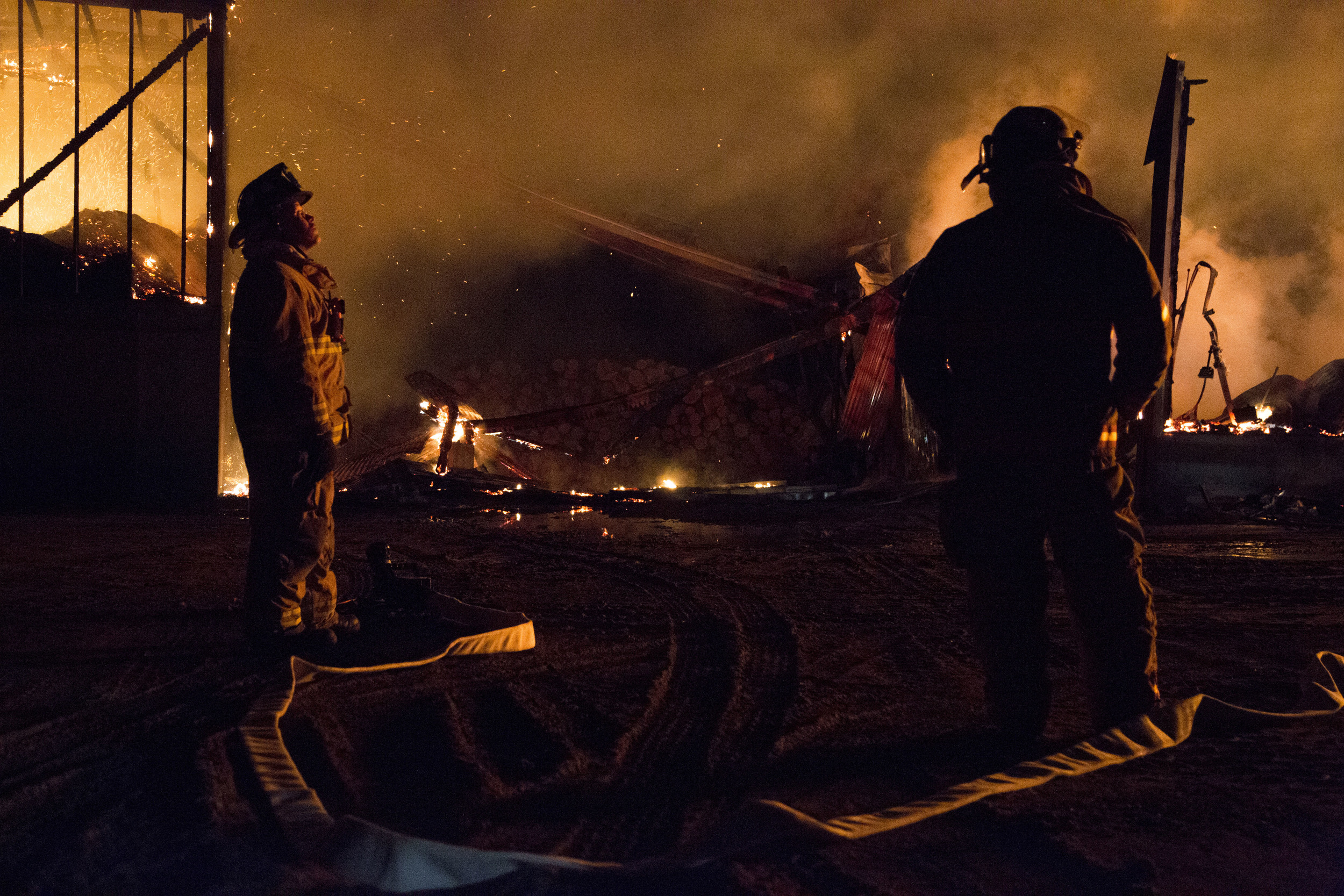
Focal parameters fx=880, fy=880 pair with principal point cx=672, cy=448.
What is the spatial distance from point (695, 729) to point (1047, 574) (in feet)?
3.51

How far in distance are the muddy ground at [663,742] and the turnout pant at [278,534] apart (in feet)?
0.65

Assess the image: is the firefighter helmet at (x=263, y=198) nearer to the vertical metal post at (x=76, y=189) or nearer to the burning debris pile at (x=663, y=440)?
the vertical metal post at (x=76, y=189)

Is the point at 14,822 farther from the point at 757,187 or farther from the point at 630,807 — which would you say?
the point at 757,187

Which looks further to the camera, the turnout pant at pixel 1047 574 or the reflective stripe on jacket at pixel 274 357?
the reflective stripe on jacket at pixel 274 357

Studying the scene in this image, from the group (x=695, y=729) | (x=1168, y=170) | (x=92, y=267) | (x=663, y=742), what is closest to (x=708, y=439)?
(x=1168, y=170)

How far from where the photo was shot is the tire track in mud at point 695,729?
6.36 feet

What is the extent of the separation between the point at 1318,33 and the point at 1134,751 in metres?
11.7

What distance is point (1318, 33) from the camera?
10336 mm

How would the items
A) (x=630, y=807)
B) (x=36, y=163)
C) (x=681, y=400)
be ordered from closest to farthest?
(x=630, y=807)
(x=681, y=400)
(x=36, y=163)

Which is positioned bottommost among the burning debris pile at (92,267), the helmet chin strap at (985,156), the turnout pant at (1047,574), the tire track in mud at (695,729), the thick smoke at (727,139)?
the tire track in mud at (695,729)

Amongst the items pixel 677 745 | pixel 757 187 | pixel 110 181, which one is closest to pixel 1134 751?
pixel 677 745

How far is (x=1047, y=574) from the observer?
233 centimetres

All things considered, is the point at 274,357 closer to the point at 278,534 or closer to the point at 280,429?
the point at 280,429

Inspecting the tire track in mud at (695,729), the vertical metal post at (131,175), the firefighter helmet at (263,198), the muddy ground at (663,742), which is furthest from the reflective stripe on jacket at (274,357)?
the vertical metal post at (131,175)
